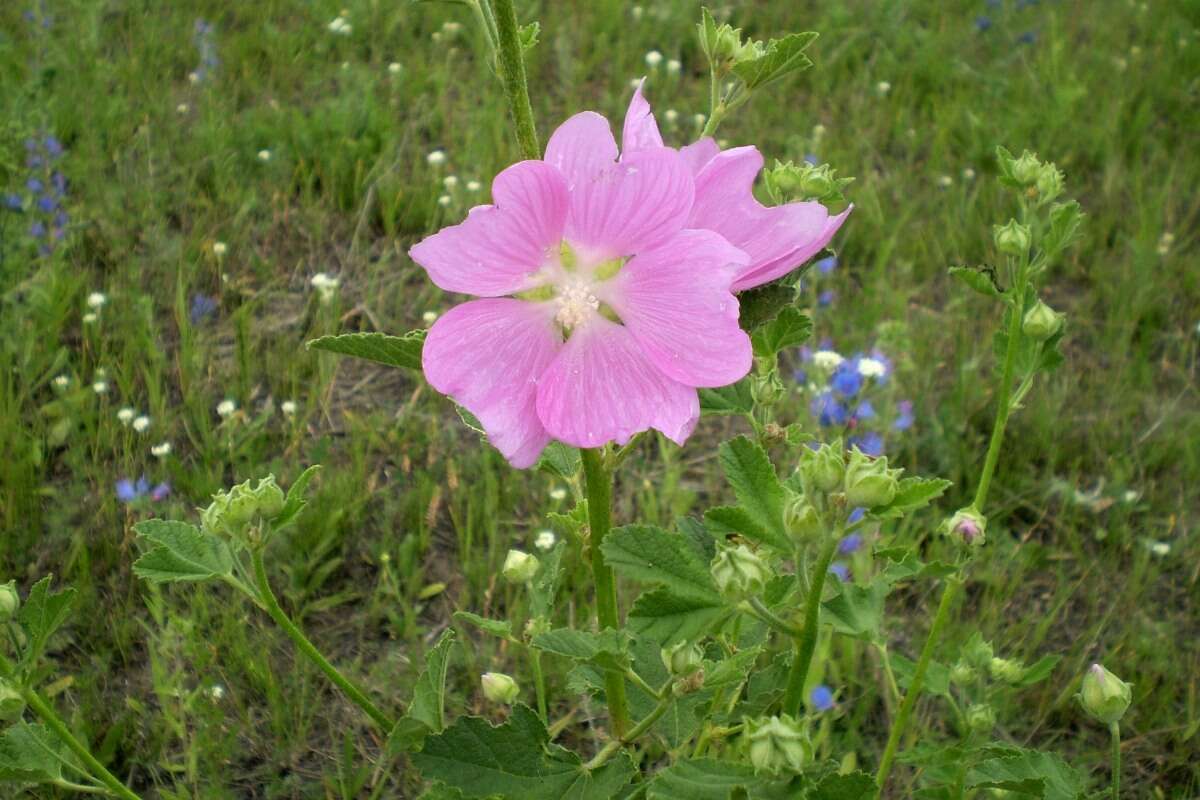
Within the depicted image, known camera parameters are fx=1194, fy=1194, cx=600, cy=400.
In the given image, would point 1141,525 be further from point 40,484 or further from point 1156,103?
point 40,484

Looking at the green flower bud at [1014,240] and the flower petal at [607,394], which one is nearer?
the flower petal at [607,394]

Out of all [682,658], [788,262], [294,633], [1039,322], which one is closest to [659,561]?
[682,658]

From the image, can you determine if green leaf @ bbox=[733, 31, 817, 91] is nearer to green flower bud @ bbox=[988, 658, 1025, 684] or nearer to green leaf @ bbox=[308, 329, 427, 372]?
green leaf @ bbox=[308, 329, 427, 372]

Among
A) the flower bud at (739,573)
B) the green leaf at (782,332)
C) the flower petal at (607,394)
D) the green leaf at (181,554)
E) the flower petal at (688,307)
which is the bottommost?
the green leaf at (181,554)

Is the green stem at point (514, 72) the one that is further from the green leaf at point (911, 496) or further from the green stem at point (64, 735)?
the green stem at point (64, 735)

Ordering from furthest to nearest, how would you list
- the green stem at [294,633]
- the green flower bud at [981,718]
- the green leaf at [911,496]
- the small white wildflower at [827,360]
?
the small white wildflower at [827,360]
the green flower bud at [981,718]
the green stem at [294,633]
the green leaf at [911,496]

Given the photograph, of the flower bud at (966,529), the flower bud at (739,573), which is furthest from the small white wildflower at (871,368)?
the flower bud at (739,573)

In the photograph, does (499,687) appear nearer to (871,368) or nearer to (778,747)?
(778,747)
